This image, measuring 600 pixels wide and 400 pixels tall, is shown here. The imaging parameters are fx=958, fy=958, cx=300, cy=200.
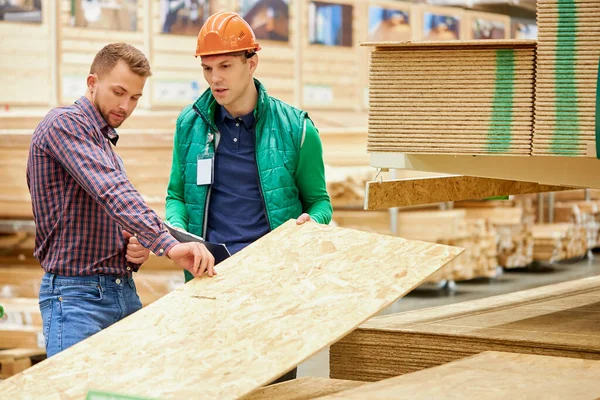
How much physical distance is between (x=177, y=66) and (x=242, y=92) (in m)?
5.13

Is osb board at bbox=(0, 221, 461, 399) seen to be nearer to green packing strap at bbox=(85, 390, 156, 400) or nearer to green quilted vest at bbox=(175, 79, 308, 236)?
green packing strap at bbox=(85, 390, 156, 400)

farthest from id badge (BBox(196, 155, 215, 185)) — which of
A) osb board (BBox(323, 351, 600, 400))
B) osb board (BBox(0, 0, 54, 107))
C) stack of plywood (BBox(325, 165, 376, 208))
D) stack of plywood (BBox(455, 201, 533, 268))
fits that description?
stack of plywood (BBox(455, 201, 533, 268))

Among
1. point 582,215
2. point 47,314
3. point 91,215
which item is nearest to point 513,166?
point 91,215

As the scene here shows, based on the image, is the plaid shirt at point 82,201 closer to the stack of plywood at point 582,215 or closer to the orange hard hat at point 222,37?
the orange hard hat at point 222,37

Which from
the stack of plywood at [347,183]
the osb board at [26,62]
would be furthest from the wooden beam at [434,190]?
the osb board at [26,62]

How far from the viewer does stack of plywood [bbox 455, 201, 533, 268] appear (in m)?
11.7

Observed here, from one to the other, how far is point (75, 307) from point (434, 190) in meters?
1.62

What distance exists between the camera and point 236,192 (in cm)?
393

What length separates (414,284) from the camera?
9.74 ft

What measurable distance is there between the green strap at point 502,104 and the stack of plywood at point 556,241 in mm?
9919

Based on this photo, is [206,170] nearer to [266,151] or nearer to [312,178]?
[266,151]

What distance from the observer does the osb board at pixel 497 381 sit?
2.71 m

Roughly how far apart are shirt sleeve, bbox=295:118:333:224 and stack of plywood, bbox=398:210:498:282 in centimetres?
609

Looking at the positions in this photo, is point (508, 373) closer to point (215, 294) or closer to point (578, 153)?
point (578, 153)
